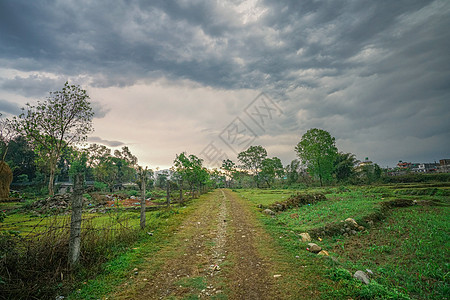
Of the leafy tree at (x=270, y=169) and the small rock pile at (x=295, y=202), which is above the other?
the leafy tree at (x=270, y=169)

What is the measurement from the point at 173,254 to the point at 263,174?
5158 centimetres

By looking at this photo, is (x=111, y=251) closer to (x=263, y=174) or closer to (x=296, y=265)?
(x=296, y=265)

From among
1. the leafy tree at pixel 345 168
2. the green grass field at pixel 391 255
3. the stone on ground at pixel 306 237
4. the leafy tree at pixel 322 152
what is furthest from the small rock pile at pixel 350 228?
the leafy tree at pixel 345 168

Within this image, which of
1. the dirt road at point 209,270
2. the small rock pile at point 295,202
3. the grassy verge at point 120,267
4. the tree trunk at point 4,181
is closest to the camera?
the dirt road at point 209,270

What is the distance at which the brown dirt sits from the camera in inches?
153

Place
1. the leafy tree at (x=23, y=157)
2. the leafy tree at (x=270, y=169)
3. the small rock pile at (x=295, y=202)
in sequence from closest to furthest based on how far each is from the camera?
the small rock pile at (x=295, y=202)
the leafy tree at (x=23, y=157)
the leafy tree at (x=270, y=169)

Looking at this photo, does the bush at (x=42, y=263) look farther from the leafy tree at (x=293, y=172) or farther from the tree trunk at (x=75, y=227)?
the leafy tree at (x=293, y=172)

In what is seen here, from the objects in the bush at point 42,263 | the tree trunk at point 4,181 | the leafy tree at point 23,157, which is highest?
the leafy tree at point 23,157

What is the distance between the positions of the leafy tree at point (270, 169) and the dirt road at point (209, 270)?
159 feet

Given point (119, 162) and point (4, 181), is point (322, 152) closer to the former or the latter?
point (4, 181)

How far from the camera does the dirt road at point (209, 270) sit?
153 inches

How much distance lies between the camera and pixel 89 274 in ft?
15.0

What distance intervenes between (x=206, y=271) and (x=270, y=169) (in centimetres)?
5197

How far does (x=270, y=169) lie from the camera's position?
55.0 metres
